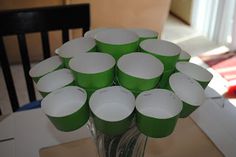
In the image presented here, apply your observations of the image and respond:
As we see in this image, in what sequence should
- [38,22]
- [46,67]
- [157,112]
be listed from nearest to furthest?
[157,112], [46,67], [38,22]

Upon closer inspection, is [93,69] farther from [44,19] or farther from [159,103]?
[44,19]

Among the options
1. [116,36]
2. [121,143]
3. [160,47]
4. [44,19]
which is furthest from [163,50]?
[44,19]

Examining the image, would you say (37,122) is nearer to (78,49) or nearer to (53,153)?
(53,153)

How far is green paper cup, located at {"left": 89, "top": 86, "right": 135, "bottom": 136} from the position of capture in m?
0.57

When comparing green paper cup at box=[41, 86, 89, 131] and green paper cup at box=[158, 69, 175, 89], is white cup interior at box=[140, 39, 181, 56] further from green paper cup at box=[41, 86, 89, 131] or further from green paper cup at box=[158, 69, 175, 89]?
green paper cup at box=[41, 86, 89, 131]

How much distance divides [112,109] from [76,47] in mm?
179

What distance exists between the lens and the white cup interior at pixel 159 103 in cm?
60

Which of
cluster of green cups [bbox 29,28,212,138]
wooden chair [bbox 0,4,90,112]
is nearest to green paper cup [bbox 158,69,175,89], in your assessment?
cluster of green cups [bbox 29,28,212,138]

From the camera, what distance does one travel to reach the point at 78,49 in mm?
703

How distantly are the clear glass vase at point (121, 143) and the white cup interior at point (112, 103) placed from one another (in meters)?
0.06

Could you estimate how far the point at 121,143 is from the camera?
0.69 metres

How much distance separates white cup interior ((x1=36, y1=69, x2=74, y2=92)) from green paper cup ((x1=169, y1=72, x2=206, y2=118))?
0.69ft

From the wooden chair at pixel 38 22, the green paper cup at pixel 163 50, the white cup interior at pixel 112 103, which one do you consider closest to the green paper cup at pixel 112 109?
the white cup interior at pixel 112 103

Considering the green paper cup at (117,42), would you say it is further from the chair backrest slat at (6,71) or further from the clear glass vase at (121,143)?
the chair backrest slat at (6,71)
